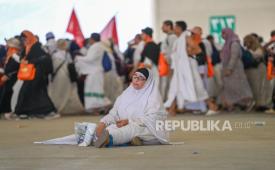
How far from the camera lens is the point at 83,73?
12.2 m

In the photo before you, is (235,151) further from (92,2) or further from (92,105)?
(92,2)

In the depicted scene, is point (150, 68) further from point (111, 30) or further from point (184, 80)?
point (111, 30)

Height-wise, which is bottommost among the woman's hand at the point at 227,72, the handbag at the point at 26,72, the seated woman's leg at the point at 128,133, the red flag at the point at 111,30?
the seated woman's leg at the point at 128,133

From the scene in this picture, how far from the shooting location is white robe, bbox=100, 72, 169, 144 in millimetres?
6082

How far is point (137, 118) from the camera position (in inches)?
242

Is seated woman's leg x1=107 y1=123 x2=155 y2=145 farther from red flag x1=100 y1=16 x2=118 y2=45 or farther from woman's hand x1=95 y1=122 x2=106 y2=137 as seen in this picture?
red flag x1=100 y1=16 x2=118 y2=45

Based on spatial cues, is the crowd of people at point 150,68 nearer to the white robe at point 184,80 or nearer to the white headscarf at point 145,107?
the white robe at point 184,80

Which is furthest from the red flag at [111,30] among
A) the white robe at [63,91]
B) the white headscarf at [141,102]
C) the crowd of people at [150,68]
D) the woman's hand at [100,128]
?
the woman's hand at [100,128]

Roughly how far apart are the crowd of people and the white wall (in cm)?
719

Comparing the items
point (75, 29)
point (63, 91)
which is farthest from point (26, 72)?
point (75, 29)

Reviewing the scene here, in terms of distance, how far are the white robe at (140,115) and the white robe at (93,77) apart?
226 inches

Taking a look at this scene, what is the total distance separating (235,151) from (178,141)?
116 cm

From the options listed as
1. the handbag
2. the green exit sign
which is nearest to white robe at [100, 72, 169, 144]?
the handbag

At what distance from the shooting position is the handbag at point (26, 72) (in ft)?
36.4
